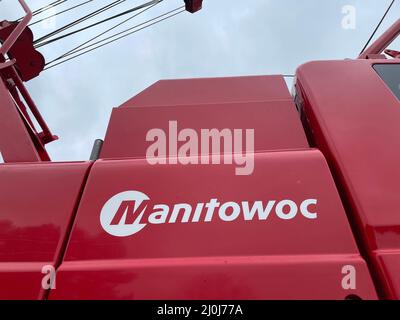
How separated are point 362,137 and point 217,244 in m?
0.84

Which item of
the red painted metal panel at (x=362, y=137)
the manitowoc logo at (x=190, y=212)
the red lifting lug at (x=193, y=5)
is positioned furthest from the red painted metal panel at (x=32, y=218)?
the red lifting lug at (x=193, y=5)

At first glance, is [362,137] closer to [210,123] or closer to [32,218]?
[210,123]

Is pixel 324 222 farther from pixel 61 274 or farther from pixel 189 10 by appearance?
pixel 189 10

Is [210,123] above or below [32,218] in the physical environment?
below

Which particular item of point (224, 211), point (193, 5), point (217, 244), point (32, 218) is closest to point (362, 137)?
point (224, 211)

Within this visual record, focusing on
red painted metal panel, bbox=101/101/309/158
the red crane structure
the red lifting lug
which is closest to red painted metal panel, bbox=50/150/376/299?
the red crane structure

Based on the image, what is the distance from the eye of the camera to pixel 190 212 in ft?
4.89

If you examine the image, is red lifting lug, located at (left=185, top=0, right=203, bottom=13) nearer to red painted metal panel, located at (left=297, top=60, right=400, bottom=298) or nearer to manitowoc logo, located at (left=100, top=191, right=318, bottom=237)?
red painted metal panel, located at (left=297, top=60, right=400, bottom=298)

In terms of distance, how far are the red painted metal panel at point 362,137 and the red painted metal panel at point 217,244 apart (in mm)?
83

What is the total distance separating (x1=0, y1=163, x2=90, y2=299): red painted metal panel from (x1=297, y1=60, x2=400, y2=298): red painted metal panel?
3.58 feet

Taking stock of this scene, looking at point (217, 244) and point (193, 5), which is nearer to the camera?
point (217, 244)

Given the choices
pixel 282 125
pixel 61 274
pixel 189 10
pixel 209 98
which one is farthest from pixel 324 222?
pixel 189 10

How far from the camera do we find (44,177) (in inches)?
65.7

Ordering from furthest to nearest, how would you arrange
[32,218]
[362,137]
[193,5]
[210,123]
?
[193,5] → [210,123] → [362,137] → [32,218]
